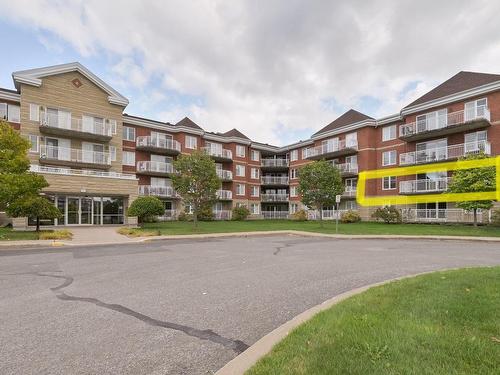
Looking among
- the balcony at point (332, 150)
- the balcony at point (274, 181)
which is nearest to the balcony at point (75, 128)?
the balcony at point (332, 150)

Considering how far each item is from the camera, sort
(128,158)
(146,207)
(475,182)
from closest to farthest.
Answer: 1. (475,182)
2. (146,207)
3. (128,158)

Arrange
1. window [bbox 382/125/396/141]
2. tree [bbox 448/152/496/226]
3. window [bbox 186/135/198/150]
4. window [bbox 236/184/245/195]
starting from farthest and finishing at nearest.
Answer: window [bbox 236/184/245/195], window [bbox 186/135/198/150], window [bbox 382/125/396/141], tree [bbox 448/152/496/226]

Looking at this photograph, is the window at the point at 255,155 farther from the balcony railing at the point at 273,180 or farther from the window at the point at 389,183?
the window at the point at 389,183

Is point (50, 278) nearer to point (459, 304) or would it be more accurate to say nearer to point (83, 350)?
point (83, 350)

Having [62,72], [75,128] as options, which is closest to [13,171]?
[75,128]

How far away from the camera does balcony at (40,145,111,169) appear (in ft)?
93.0

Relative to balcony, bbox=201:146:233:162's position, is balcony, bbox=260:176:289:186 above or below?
below

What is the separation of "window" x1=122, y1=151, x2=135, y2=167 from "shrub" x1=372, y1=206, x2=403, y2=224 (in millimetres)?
25851

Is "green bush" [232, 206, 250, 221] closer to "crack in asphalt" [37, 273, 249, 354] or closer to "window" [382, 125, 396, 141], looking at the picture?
"window" [382, 125, 396, 141]

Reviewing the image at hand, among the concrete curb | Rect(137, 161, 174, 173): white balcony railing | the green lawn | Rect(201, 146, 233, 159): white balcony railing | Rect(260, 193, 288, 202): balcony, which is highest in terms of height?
Rect(201, 146, 233, 159): white balcony railing

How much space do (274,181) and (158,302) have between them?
1720 inches

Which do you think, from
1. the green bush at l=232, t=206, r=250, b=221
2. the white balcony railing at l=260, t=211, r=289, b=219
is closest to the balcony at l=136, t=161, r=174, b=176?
the green bush at l=232, t=206, r=250, b=221

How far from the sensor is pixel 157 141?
3684 centimetres

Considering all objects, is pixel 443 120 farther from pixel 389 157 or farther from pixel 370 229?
pixel 370 229
